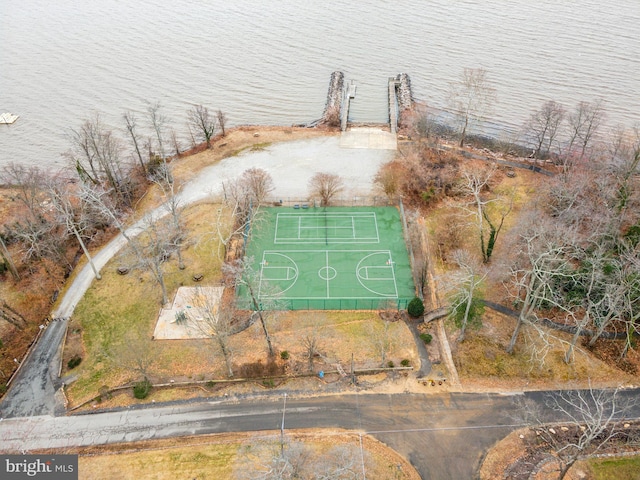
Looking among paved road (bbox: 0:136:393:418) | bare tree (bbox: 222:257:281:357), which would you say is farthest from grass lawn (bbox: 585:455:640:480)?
paved road (bbox: 0:136:393:418)

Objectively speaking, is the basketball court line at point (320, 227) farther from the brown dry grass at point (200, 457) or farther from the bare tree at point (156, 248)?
the brown dry grass at point (200, 457)

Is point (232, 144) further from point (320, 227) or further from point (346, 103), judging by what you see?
point (320, 227)

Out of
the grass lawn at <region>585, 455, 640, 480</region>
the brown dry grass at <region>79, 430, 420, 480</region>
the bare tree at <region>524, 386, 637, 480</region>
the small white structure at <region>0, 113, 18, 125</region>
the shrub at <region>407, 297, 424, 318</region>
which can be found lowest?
the brown dry grass at <region>79, 430, 420, 480</region>

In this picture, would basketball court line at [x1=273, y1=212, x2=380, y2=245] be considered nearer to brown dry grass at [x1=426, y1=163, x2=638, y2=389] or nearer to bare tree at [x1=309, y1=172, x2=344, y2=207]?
bare tree at [x1=309, y1=172, x2=344, y2=207]

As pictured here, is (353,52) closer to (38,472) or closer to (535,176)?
(535,176)

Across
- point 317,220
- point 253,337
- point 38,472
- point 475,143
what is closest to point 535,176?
point 475,143

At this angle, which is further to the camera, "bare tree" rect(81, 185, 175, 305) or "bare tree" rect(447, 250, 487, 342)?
"bare tree" rect(81, 185, 175, 305)
